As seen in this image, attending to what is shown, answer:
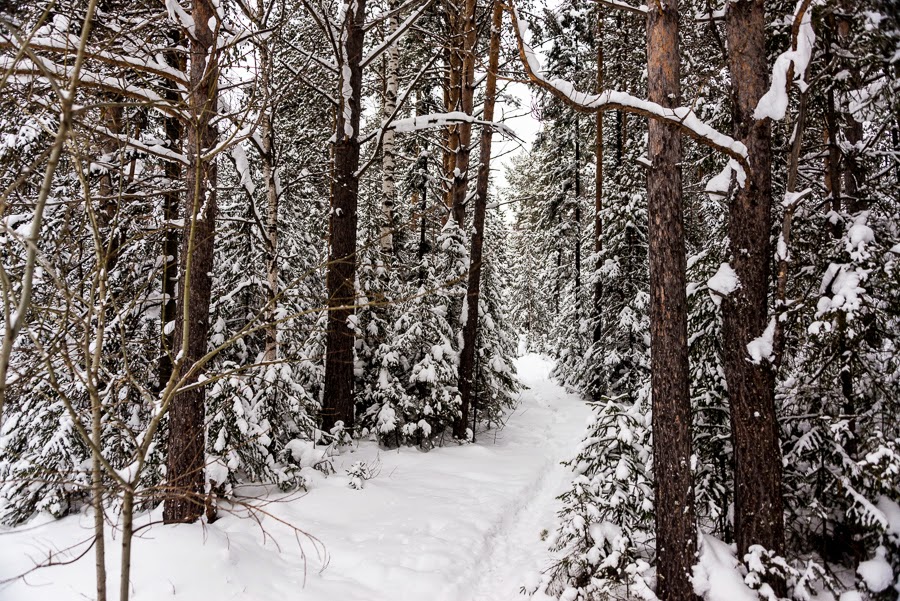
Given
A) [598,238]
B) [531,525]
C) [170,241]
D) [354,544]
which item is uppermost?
[598,238]

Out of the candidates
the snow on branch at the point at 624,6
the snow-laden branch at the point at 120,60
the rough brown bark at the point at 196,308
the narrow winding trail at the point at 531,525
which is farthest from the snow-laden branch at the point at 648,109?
the narrow winding trail at the point at 531,525

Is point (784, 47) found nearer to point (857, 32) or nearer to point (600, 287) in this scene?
point (857, 32)

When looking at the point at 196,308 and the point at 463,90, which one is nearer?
the point at 196,308

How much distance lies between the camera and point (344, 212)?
769cm

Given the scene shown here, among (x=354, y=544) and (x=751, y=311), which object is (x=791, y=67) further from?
(x=354, y=544)

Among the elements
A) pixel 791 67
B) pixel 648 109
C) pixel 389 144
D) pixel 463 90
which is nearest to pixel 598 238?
pixel 463 90

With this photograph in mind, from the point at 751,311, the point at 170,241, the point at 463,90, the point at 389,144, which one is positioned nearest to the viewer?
the point at 751,311

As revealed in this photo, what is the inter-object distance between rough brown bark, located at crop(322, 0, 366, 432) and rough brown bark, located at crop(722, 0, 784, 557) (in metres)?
5.33

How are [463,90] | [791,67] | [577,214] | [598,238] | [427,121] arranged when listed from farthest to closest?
1. [577,214]
2. [598,238]
3. [463,90]
4. [427,121]
5. [791,67]

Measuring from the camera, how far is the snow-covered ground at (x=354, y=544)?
3932mm

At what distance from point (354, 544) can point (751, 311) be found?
4689 mm

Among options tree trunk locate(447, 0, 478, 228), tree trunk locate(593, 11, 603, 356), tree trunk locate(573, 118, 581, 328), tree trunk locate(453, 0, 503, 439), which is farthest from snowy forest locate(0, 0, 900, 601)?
tree trunk locate(573, 118, 581, 328)

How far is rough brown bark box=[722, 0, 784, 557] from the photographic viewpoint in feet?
13.3

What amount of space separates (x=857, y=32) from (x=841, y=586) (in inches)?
186
